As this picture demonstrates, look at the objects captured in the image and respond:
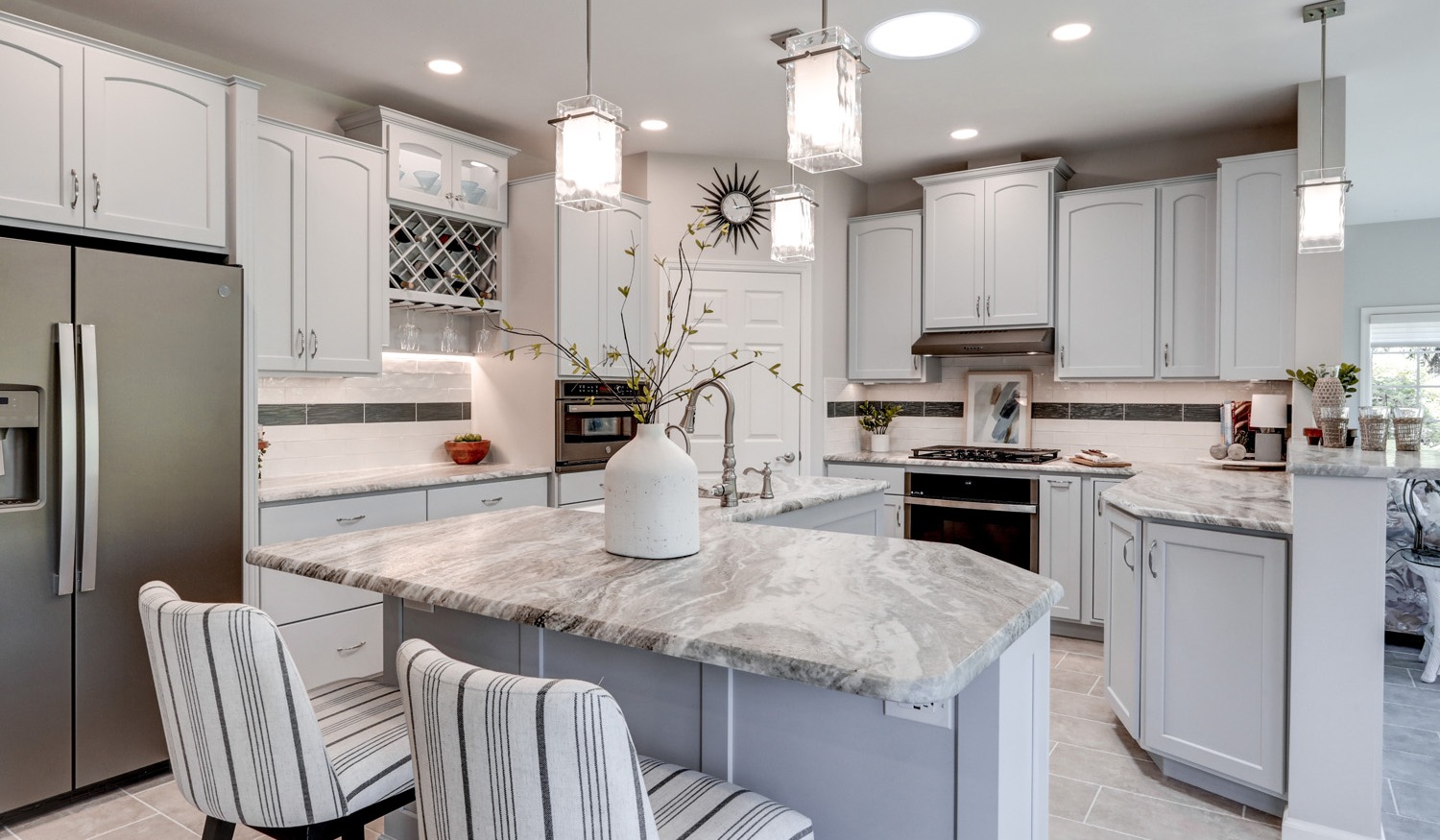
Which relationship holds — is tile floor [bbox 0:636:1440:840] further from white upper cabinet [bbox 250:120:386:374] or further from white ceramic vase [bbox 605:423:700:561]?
white upper cabinet [bbox 250:120:386:374]

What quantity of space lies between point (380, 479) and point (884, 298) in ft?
10.1

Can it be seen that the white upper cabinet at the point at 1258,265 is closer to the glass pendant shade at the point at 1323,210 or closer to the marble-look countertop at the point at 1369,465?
the glass pendant shade at the point at 1323,210

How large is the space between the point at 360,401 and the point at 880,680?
3.49m

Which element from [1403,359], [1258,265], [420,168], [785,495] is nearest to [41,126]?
[420,168]

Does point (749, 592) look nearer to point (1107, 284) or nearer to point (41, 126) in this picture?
point (41, 126)

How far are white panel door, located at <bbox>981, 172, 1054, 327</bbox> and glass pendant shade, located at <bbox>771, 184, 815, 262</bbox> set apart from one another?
2.43 meters

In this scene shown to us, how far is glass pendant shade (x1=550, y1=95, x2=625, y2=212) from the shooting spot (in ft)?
6.15

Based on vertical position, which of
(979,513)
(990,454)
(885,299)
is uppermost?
(885,299)

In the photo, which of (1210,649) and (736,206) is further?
(736,206)

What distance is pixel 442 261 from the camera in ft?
13.1

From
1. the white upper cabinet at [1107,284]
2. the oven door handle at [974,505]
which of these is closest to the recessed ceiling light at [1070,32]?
the white upper cabinet at [1107,284]

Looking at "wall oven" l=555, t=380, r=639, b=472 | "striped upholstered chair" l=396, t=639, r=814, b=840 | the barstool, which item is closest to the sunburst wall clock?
"wall oven" l=555, t=380, r=639, b=472

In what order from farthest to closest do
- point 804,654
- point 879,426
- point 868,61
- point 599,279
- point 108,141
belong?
point 879,426 < point 599,279 < point 868,61 < point 108,141 < point 804,654

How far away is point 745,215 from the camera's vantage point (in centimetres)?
479
